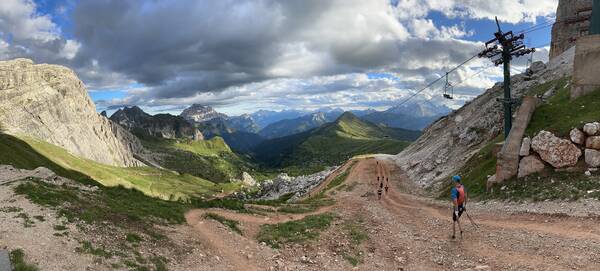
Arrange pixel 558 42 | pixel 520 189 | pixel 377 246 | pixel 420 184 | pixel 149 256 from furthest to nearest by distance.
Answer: pixel 558 42, pixel 420 184, pixel 520 189, pixel 377 246, pixel 149 256

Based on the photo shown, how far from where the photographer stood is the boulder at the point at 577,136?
31.7 m

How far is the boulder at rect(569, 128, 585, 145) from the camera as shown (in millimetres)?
31734

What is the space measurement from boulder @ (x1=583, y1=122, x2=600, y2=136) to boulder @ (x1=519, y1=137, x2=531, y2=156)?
4.49 metres

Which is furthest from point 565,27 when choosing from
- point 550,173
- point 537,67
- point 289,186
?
point 550,173

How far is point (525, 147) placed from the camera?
115ft

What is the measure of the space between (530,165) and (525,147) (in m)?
2.14

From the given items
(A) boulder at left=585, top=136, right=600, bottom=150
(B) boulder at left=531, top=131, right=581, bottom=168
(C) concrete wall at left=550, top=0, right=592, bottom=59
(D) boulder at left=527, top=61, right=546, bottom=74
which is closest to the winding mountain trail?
(B) boulder at left=531, top=131, right=581, bottom=168

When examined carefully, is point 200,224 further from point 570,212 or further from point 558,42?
point 558,42

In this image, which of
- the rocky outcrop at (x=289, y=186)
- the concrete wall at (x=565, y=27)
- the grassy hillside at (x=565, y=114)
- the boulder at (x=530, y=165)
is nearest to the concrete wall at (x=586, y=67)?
the grassy hillside at (x=565, y=114)

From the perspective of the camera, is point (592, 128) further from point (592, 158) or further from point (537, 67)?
point (537, 67)

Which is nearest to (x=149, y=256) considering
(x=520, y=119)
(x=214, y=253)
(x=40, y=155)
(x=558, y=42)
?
(x=214, y=253)

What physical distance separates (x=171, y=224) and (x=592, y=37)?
161 ft

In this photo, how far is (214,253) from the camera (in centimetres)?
2088

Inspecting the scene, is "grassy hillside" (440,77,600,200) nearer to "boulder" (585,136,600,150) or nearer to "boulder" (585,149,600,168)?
"boulder" (585,149,600,168)
